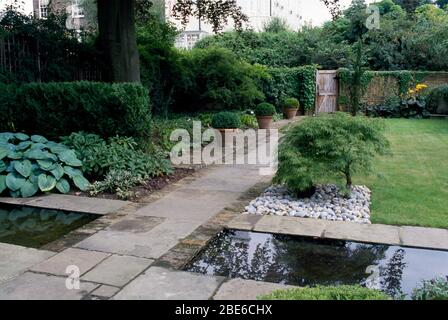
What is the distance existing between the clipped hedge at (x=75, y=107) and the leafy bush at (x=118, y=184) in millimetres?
1142

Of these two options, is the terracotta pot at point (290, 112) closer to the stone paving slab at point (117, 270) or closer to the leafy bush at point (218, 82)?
the leafy bush at point (218, 82)

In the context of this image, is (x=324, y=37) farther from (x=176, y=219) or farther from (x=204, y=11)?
(x=176, y=219)

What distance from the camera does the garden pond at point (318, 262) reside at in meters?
3.27

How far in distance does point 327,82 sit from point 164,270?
15722 millimetres

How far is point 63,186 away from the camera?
561cm

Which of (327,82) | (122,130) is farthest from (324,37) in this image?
(122,130)

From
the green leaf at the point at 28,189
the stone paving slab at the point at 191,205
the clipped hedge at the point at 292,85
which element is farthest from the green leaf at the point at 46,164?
the clipped hedge at the point at 292,85

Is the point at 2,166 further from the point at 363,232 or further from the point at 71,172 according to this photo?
the point at 363,232

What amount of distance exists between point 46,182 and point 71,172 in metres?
0.39

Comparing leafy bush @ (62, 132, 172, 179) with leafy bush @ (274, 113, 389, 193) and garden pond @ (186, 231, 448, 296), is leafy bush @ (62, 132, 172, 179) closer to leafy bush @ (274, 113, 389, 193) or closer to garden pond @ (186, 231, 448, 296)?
leafy bush @ (274, 113, 389, 193)

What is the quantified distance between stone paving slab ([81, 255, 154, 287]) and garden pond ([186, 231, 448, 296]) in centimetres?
40

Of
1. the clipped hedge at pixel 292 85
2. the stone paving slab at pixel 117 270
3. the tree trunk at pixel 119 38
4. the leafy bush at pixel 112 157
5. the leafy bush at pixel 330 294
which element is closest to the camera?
the leafy bush at pixel 330 294

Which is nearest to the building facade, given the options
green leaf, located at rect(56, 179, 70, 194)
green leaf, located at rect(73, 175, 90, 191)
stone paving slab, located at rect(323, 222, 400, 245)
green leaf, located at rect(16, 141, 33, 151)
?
green leaf, located at rect(16, 141, 33, 151)

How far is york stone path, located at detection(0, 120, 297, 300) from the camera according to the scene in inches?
114
